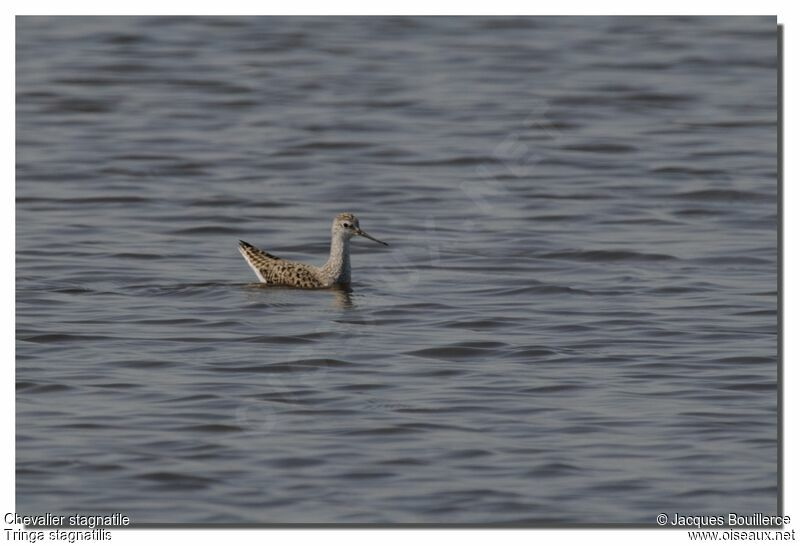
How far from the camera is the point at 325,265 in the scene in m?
15.5

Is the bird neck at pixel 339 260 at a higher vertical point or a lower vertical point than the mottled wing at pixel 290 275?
higher

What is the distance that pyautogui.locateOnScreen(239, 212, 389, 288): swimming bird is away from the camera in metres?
15.3

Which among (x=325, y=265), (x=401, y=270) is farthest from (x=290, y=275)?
(x=401, y=270)

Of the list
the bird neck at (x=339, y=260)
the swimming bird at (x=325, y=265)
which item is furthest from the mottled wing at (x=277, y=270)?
the bird neck at (x=339, y=260)

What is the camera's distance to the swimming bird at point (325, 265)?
1530 cm

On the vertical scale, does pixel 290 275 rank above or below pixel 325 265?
below

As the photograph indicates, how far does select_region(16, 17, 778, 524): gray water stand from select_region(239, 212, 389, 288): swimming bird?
0.80 feet

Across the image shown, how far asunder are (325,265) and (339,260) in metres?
0.22

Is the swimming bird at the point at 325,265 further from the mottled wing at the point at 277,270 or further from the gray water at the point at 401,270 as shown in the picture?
the gray water at the point at 401,270

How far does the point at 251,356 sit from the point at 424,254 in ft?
15.3

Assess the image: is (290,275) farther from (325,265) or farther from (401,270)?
(401,270)

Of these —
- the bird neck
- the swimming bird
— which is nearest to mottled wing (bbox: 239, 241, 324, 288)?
the swimming bird

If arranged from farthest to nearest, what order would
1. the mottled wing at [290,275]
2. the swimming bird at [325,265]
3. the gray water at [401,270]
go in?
1. the swimming bird at [325,265]
2. the mottled wing at [290,275]
3. the gray water at [401,270]

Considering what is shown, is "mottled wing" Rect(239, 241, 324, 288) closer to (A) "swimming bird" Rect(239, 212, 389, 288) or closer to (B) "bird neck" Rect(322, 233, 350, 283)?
(A) "swimming bird" Rect(239, 212, 389, 288)
